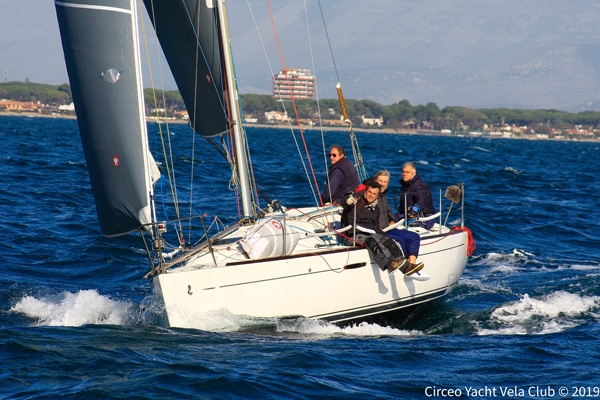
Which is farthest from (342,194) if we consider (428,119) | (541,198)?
(428,119)

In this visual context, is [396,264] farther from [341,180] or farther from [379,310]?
[341,180]

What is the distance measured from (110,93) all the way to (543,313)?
17.9 ft

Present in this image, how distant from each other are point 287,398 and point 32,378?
1969mm

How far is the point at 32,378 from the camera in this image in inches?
244

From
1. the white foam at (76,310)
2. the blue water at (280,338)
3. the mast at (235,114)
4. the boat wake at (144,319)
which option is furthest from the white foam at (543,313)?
the white foam at (76,310)

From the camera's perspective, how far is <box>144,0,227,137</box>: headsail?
9.42 metres

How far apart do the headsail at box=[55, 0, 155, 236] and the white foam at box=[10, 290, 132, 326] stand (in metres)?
1.16

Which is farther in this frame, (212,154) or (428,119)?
(428,119)

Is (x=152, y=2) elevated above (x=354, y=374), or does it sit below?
above

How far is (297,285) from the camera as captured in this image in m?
7.89

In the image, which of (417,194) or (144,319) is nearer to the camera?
(144,319)

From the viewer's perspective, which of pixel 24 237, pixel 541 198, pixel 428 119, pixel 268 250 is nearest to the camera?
pixel 268 250

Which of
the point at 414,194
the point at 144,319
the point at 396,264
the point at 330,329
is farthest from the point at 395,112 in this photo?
the point at 144,319

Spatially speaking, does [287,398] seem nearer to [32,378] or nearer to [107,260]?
[32,378]
